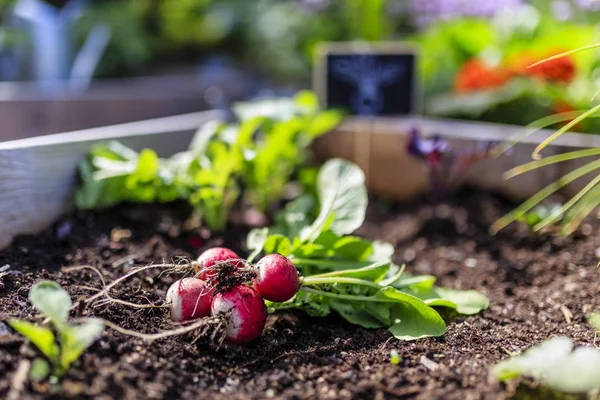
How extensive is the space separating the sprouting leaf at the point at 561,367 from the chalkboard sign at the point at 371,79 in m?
1.87

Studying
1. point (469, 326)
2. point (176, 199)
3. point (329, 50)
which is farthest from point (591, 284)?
point (329, 50)

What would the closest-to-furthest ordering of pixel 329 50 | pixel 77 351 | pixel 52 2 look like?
pixel 77 351, pixel 329 50, pixel 52 2

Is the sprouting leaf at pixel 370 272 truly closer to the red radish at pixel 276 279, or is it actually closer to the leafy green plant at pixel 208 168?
the red radish at pixel 276 279

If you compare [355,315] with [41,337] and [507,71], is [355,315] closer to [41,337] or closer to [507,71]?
[41,337]

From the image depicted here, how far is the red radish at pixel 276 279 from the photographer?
141 cm

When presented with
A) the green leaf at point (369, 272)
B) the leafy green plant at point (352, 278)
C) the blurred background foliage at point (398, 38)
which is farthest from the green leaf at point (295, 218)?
the blurred background foliage at point (398, 38)

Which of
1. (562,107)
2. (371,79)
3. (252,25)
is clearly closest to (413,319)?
(371,79)

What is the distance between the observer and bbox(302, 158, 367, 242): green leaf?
1.74 meters

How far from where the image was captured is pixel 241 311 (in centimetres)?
137

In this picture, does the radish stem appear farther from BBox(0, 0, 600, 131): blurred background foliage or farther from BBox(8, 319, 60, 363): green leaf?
BBox(0, 0, 600, 131): blurred background foliage

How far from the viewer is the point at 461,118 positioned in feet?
10.6

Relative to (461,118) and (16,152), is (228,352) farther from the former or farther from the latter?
(461,118)

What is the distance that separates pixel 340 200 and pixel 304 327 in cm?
43

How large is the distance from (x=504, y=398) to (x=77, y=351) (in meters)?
0.76
